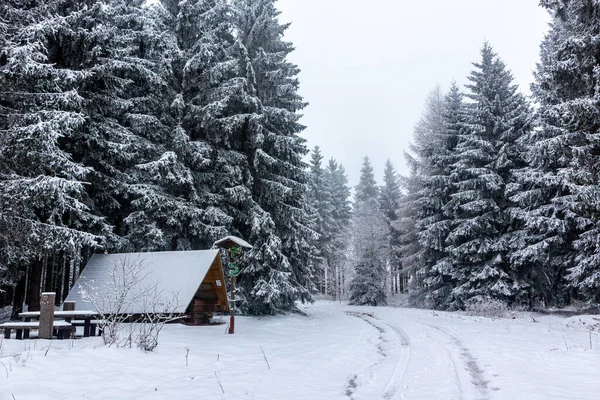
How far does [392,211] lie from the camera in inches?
1857

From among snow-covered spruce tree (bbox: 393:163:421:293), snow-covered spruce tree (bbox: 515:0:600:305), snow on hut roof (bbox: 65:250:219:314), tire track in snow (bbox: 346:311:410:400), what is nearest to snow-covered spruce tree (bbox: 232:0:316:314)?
snow on hut roof (bbox: 65:250:219:314)

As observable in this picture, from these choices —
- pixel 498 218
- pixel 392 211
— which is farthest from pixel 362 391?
pixel 392 211

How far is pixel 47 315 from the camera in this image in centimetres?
970

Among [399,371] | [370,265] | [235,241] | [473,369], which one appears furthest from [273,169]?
[370,265]

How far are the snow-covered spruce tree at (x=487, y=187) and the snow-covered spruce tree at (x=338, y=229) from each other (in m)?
18.5

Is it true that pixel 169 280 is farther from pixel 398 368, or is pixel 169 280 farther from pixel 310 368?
pixel 398 368

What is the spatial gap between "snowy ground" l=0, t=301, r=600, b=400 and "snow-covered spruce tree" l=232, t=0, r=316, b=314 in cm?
629

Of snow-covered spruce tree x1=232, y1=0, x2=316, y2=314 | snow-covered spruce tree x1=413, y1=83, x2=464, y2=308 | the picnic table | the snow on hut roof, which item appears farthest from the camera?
snow-covered spruce tree x1=413, y1=83, x2=464, y2=308

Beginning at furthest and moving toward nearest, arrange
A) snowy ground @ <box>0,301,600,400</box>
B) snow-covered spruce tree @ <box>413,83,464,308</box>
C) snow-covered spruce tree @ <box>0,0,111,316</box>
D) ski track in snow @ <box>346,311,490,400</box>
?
snow-covered spruce tree @ <box>413,83,464,308</box>, snow-covered spruce tree @ <box>0,0,111,316</box>, ski track in snow @ <box>346,311,490,400</box>, snowy ground @ <box>0,301,600,400</box>

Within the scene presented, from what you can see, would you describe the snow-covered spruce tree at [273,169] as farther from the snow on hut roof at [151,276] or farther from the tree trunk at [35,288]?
the tree trunk at [35,288]

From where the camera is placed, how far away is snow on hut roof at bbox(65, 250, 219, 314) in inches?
525

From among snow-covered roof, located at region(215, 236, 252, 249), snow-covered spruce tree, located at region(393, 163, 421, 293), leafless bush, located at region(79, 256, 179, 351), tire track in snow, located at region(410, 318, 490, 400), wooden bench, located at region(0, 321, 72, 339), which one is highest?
snow-covered spruce tree, located at region(393, 163, 421, 293)

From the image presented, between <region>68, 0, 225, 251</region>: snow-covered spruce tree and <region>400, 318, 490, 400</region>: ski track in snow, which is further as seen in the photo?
<region>68, 0, 225, 251</region>: snow-covered spruce tree

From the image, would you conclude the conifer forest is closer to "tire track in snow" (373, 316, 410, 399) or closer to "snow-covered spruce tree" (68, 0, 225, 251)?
"snow-covered spruce tree" (68, 0, 225, 251)
